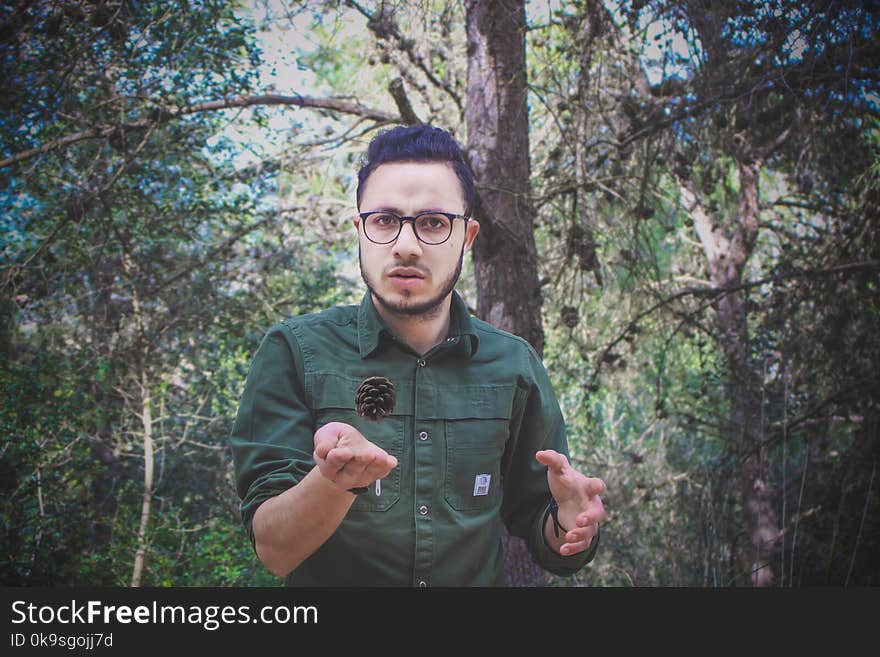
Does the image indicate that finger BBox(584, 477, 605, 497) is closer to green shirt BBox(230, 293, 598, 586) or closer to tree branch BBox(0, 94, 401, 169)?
green shirt BBox(230, 293, 598, 586)

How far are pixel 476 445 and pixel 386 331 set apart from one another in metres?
0.25

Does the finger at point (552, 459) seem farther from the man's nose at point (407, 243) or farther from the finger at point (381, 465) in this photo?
the man's nose at point (407, 243)

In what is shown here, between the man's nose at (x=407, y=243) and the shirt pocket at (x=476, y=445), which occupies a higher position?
the man's nose at (x=407, y=243)

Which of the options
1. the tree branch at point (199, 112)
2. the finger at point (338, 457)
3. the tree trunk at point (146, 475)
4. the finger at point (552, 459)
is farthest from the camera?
the tree trunk at point (146, 475)

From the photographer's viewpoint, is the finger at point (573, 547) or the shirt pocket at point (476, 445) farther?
the shirt pocket at point (476, 445)

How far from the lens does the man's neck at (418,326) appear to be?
129cm

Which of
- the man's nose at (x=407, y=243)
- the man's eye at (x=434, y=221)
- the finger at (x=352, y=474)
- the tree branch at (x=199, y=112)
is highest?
the tree branch at (x=199, y=112)

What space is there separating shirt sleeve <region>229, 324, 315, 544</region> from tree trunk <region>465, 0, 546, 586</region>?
1.31 m

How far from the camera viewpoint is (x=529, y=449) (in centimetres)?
134

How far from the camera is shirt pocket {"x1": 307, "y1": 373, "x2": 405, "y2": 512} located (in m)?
1.21

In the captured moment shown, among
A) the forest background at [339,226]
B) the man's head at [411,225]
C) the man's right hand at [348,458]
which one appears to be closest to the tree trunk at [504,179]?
the forest background at [339,226]

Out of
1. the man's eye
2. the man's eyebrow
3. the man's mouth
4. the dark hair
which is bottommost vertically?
the man's mouth

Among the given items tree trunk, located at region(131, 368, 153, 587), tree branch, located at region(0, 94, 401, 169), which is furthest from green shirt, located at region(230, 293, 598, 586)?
tree trunk, located at region(131, 368, 153, 587)

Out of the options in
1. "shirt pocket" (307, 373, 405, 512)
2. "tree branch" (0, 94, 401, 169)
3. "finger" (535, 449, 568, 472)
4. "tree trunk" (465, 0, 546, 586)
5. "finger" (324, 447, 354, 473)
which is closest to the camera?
"finger" (324, 447, 354, 473)
